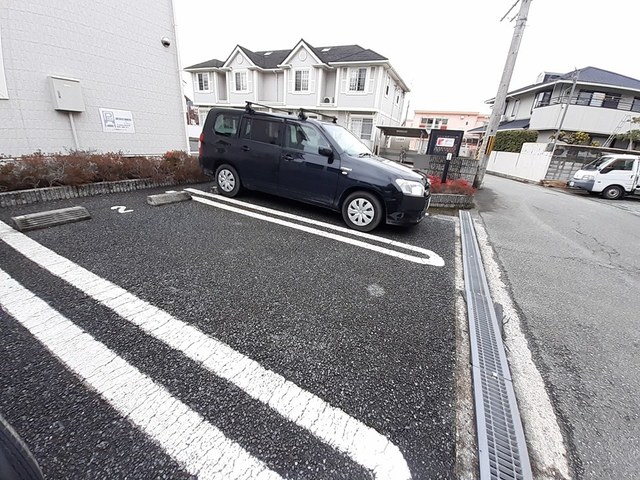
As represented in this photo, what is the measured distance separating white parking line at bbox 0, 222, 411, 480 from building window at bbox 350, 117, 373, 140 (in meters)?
19.2

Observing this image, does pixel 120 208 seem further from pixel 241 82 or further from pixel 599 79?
pixel 599 79

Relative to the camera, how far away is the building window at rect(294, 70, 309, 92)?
64.8 ft

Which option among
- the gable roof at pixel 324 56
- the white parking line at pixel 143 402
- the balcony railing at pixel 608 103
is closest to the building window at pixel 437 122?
the balcony railing at pixel 608 103

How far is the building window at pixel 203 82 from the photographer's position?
2385 centimetres

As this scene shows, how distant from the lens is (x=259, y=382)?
1.75m

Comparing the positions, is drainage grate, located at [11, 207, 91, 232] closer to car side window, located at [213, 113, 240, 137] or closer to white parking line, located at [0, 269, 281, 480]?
white parking line, located at [0, 269, 281, 480]

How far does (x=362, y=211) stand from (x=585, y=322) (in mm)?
2891

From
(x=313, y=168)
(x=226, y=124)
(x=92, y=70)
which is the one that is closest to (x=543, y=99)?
(x=313, y=168)

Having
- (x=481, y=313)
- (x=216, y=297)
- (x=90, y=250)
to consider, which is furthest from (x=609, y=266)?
(x=90, y=250)

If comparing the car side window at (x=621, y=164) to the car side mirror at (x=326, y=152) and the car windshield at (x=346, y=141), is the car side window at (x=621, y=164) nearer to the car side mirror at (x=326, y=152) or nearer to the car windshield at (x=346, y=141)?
the car windshield at (x=346, y=141)

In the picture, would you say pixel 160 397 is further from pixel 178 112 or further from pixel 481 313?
pixel 178 112

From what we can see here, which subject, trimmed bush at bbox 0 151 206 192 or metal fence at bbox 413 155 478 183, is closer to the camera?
trimmed bush at bbox 0 151 206 192

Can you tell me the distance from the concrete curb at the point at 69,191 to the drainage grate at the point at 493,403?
6383 mm

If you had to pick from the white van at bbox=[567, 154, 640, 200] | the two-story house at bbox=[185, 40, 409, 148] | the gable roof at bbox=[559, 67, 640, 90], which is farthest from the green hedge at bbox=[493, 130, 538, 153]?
the white van at bbox=[567, 154, 640, 200]
